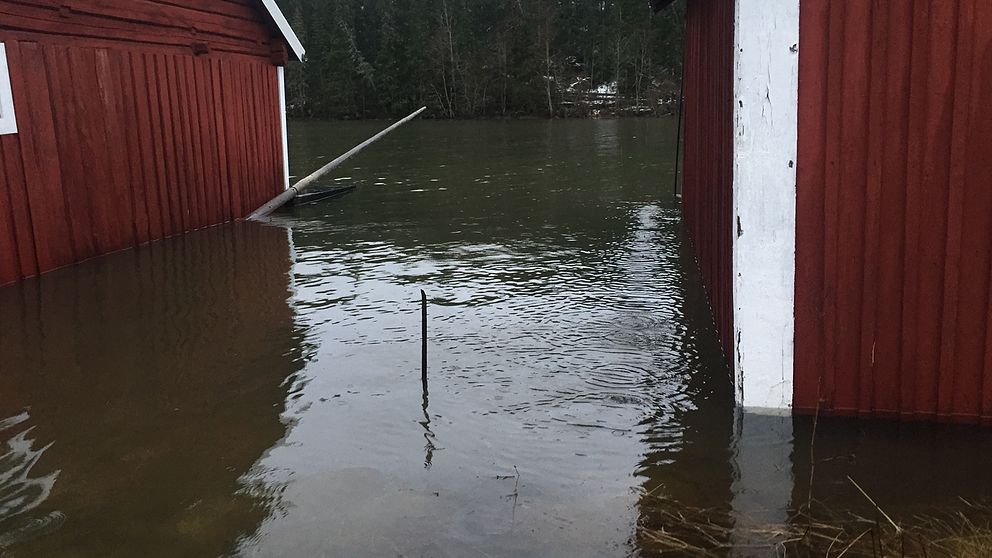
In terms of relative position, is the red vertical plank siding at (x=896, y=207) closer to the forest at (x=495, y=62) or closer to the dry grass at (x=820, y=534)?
the dry grass at (x=820, y=534)

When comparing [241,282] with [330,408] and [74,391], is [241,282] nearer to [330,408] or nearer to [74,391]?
[74,391]

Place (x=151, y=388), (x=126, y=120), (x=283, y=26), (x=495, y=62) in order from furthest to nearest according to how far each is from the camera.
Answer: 1. (x=495, y=62)
2. (x=283, y=26)
3. (x=126, y=120)
4. (x=151, y=388)

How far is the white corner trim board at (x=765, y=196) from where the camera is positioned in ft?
15.2

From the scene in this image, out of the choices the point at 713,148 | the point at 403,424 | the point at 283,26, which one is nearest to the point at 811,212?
the point at 713,148

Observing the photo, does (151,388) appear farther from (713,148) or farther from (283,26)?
(283,26)

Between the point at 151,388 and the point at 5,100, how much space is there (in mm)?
4235

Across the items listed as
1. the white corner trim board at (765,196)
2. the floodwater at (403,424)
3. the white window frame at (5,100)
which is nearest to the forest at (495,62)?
the floodwater at (403,424)

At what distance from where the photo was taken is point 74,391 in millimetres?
5711

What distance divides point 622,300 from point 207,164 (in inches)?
266

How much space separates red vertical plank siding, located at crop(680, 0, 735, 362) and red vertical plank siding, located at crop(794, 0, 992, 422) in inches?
35.6

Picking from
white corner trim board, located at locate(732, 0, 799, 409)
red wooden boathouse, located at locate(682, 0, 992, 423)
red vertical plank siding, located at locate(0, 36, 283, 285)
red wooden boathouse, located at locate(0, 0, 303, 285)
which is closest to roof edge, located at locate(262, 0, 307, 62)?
red wooden boathouse, located at locate(0, 0, 303, 285)

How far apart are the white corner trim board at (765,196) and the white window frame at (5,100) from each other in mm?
6917

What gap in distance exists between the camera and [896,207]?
4629 mm

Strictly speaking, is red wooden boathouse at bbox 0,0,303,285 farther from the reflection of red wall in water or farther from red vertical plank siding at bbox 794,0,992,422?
red vertical plank siding at bbox 794,0,992,422
